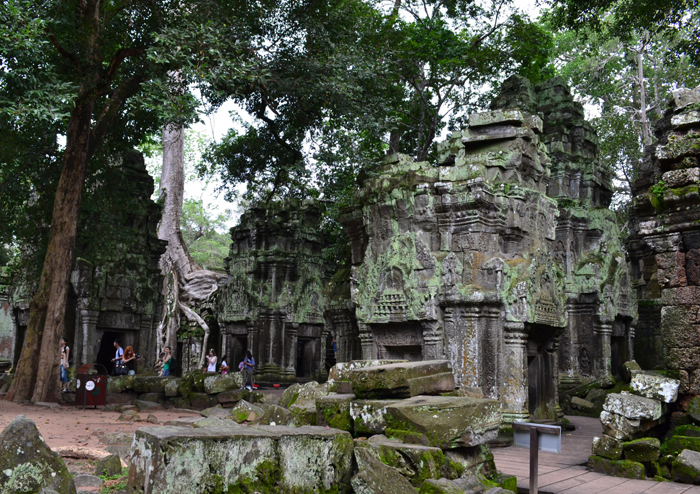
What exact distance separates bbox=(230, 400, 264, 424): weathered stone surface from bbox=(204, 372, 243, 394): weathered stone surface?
3.04m

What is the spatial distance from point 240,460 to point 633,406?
15.7 ft

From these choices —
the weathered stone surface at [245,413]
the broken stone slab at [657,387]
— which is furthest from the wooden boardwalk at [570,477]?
the weathered stone surface at [245,413]

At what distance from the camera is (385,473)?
472 centimetres

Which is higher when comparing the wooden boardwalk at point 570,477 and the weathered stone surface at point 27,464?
the weathered stone surface at point 27,464

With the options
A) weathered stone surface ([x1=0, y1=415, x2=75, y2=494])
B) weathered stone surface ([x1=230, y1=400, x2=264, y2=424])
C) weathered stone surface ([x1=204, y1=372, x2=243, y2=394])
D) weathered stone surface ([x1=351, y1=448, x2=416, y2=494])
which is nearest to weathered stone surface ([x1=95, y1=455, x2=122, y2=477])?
weathered stone surface ([x1=0, y1=415, x2=75, y2=494])

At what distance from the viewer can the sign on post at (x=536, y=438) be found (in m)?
4.98

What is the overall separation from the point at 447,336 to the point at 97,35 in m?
9.24

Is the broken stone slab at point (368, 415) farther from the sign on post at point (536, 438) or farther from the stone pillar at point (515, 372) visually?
the stone pillar at point (515, 372)

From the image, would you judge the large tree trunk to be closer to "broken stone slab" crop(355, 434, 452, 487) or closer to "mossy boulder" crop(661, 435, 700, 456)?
"broken stone slab" crop(355, 434, 452, 487)

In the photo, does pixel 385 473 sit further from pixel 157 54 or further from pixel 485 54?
pixel 485 54

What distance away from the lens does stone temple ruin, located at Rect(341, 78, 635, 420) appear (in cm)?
1019

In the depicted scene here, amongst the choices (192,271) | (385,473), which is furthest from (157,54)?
(192,271)

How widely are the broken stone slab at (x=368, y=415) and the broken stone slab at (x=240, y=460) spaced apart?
68cm

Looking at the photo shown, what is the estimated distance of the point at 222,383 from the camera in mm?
12562
